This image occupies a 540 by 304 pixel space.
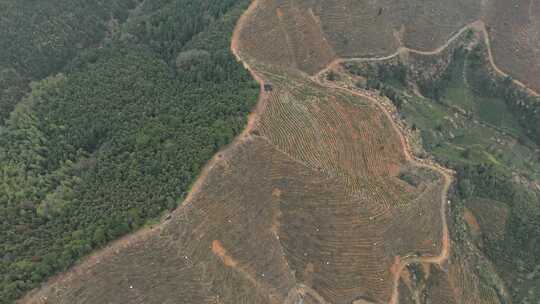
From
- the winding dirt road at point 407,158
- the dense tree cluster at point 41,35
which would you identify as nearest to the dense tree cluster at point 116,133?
the winding dirt road at point 407,158

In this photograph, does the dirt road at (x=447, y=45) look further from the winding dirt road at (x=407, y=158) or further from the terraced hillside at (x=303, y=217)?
the terraced hillside at (x=303, y=217)

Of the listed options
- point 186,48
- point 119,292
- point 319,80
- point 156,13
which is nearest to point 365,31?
point 319,80

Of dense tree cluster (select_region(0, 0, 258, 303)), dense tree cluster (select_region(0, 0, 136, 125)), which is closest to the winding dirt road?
dense tree cluster (select_region(0, 0, 258, 303))

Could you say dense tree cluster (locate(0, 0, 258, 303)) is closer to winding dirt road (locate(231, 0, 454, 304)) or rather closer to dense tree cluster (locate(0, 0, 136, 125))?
winding dirt road (locate(231, 0, 454, 304))

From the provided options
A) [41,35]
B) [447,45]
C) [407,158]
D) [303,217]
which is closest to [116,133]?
[303,217]

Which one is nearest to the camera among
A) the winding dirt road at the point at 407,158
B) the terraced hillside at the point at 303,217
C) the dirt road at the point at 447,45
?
the terraced hillside at the point at 303,217

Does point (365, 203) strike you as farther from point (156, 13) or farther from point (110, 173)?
point (156, 13)
